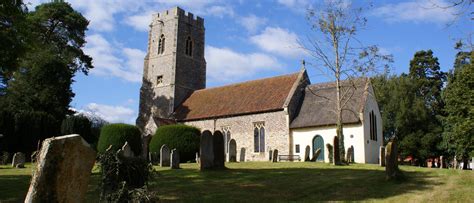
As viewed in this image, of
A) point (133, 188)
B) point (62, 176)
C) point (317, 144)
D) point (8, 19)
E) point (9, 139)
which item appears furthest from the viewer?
A: point (9, 139)

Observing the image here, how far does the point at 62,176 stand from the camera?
496 centimetres

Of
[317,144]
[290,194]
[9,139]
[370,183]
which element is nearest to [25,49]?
[290,194]

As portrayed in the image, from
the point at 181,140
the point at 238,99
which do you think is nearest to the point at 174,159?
the point at 181,140

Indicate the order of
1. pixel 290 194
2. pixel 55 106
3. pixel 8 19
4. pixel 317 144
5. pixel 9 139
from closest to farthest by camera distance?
pixel 290 194 → pixel 8 19 → pixel 317 144 → pixel 9 139 → pixel 55 106

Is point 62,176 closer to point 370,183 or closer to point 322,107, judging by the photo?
point 370,183

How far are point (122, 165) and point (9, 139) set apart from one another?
2941cm

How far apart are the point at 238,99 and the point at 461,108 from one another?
1631 centimetres

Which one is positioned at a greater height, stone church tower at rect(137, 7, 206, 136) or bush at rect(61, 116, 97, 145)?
stone church tower at rect(137, 7, 206, 136)

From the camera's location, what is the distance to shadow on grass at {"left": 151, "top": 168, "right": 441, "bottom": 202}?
35.9ft

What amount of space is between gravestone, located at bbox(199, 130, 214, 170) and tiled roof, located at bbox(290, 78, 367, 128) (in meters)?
13.0

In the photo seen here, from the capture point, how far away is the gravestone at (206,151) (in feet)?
53.1

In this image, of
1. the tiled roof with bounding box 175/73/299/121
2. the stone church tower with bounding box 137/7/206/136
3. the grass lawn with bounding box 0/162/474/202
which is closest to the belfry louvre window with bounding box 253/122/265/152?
the tiled roof with bounding box 175/73/299/121

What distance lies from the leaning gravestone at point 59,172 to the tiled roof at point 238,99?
25.9m

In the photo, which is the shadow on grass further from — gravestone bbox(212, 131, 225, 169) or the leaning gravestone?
the leaning gravestone
